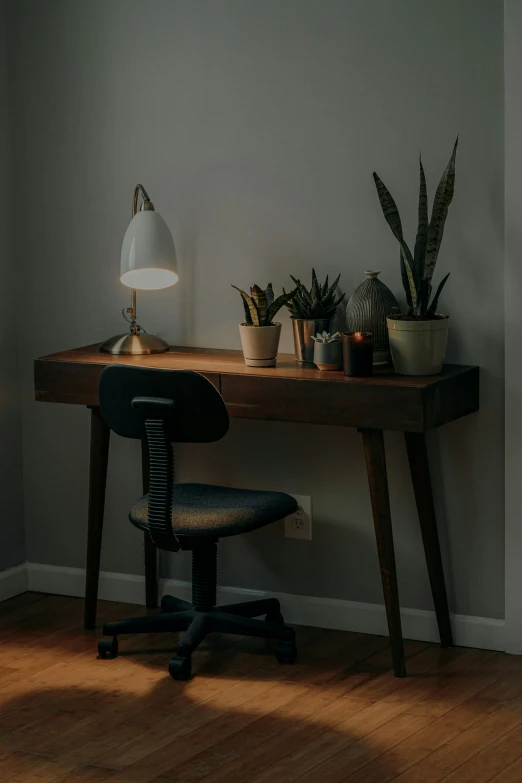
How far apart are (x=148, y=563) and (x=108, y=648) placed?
45cm

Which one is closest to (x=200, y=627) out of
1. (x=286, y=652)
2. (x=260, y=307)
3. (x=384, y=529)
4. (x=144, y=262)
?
(x=286, y=652)

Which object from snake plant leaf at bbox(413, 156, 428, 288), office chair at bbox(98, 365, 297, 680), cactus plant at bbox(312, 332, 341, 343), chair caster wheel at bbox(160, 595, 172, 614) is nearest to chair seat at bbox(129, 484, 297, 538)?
office chair at bbox(98, 365, 297, 680)

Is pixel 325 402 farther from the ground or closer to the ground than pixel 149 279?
closer to the ground

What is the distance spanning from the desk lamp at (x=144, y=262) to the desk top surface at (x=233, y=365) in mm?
40

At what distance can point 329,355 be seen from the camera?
10.4ft

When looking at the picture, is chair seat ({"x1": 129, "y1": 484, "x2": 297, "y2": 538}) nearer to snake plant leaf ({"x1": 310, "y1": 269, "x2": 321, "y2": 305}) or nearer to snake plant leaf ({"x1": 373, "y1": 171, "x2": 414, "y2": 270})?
snake plant leaf ({"x1": 310, "y1": 269, "x2": 321, "y2": 305})

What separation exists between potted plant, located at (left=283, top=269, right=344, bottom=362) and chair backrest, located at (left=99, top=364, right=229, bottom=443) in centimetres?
38

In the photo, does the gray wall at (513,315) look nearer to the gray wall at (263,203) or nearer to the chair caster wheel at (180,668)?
the gray wall at (263,203)

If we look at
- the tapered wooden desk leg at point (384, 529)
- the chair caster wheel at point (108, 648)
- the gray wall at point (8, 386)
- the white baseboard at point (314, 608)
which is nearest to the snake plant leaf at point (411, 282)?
the tapered wooden desk leg at point (384, 529)

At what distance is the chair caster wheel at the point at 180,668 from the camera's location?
314cm

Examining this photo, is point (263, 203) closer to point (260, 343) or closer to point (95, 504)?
point (260, 343)

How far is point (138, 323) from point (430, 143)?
3.58ft

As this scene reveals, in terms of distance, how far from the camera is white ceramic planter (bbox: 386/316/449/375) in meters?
3.05

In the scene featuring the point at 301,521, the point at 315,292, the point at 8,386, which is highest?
the point at 315,292
